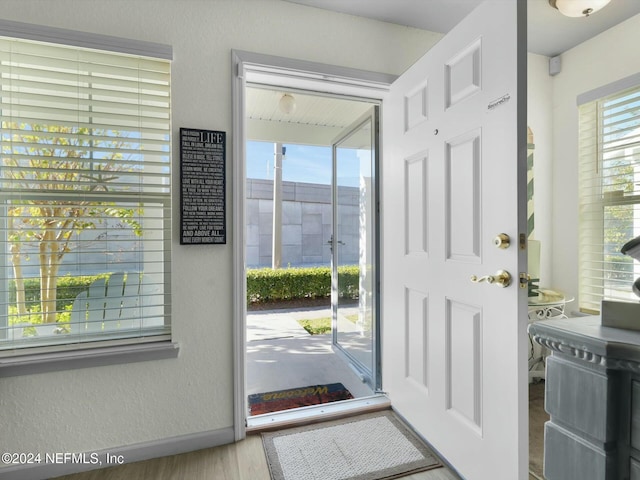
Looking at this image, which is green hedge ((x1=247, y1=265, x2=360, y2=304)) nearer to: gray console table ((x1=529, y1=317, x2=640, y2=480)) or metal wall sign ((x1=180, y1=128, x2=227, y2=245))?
metal wall sign ((x1=180, y1=128, x2=227, y2=245))

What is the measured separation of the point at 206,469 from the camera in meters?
1.65

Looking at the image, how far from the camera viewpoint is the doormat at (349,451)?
1.62m

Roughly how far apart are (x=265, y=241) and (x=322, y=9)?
5.54 m

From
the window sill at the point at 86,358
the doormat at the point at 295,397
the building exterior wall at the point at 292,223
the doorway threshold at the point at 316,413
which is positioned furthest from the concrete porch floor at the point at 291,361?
the building exterior wall at the point at 292,223

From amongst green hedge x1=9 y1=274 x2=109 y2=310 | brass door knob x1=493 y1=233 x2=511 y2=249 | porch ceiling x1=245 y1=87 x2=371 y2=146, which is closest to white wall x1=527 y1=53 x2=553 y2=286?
porch ceiling x1=245 y1=87 x2=371 y2=146

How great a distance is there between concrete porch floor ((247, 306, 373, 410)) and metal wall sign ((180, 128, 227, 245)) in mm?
1368

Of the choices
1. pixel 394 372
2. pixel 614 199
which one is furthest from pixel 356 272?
pixel 614 199

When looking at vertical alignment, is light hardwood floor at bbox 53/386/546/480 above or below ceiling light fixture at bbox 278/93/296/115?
below

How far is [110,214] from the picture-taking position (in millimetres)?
1704

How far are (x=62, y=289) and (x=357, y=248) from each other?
1.98m

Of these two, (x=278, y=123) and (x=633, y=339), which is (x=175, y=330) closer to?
(x=633, y=339)

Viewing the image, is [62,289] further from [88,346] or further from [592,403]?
[592,403]

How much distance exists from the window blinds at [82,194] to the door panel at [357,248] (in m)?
1.38

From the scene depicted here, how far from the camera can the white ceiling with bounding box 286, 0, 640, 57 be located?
A: 1.93 metres
